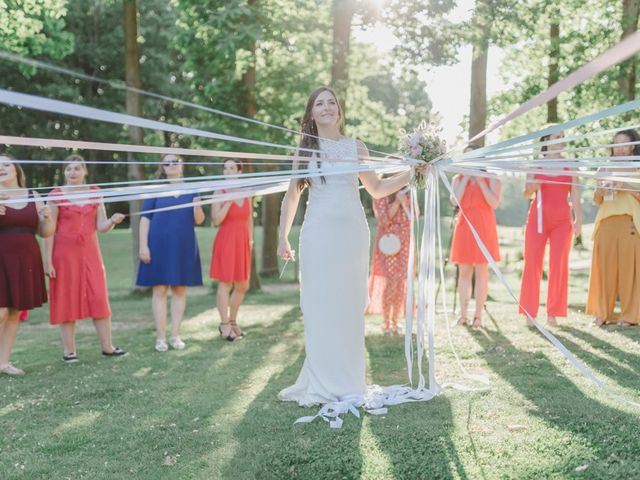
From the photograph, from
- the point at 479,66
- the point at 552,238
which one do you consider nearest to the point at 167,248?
the point at 552,238

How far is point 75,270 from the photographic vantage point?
21.5 ft


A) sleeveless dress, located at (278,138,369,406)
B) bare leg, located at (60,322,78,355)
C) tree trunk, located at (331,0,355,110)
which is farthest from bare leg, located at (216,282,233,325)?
tree trunk, located at (331,0,355,110)

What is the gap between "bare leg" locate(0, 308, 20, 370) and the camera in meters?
6.13

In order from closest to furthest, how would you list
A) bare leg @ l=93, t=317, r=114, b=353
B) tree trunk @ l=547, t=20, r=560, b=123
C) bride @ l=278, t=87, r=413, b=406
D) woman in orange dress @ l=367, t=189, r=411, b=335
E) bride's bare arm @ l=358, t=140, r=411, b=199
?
bride @ l=278, t=87, r=413, b=406, bride's bare arm @ l=358, t=140, r=411, b=199, bare leg @ l=93, t=317, r=114, b=353, woman in orange dress @ l=367, t=189, r=411, b=335, tree trunk @ l=547, t=20, r=560, b=123

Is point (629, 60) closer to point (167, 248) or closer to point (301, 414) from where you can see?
point (167, 248)

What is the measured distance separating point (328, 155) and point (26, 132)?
25.0 metres

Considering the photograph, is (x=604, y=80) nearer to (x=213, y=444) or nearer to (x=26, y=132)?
(x=213, y=444)

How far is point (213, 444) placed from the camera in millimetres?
4094

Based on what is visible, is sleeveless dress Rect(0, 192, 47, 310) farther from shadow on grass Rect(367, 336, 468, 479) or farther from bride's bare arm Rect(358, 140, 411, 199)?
shadow on grass Rect(367, 336, 468, 479)

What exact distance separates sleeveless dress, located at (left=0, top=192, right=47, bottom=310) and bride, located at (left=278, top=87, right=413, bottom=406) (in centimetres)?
263

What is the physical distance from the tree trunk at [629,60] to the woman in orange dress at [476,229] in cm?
627

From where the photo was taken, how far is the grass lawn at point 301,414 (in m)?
3.64

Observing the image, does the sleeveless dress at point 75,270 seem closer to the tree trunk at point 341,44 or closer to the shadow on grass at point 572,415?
the shadow on grass at point 572,415

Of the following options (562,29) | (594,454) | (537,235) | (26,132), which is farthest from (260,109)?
(26,132)
